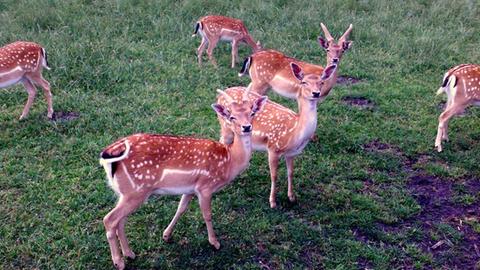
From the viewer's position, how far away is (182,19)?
11094 mm

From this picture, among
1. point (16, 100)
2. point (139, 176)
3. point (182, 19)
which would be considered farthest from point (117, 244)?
point (182, 19)

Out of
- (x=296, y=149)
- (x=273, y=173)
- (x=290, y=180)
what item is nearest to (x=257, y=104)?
(x=296, y=149)

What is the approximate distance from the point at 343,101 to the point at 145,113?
9.09 feet

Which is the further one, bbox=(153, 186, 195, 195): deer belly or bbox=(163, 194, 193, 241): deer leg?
bbox=(163, 194, 193, 241): deer leg

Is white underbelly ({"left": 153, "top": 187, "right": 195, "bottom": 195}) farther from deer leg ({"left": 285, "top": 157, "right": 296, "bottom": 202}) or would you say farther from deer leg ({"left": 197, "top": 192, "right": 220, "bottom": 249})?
deer leg ({"left": 285, "top": 157, "right": 296, "bottom": 202})

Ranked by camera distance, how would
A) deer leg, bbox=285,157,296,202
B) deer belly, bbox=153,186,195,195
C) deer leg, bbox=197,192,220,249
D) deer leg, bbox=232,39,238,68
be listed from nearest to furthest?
deer belly, bbox=153,186,195,195, deer leg, bbox=197,192,220,249, deer leg, bbox=285,157,296,202, deer leg, bbox=232,39,238,68

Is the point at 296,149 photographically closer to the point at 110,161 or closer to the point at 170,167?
the point at 170,167

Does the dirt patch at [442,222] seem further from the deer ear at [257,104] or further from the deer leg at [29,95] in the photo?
the deer leg at [29,95]

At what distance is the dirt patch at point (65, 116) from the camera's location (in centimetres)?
770

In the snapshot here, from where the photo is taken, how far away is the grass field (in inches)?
218

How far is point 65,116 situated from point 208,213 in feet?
10.6

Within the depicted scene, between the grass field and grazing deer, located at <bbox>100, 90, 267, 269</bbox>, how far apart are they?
1.22 feet

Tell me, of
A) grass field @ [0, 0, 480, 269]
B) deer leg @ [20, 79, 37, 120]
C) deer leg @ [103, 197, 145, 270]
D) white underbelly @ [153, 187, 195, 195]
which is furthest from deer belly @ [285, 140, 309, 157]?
deer leg @ [20, 79, 37, 120]

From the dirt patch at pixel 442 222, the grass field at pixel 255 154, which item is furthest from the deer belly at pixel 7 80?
the dirt patch at pixel 442 222
